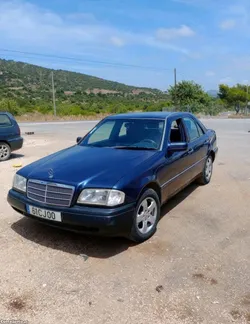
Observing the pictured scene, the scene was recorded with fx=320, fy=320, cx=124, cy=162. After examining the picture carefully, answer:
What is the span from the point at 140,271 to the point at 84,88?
79152 millimetres

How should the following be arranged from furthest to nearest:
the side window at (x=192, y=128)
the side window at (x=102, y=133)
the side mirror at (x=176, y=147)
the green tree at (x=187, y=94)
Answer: the green tree at (x=187, y=94), the side window at (x=192, y=128), the side window at (x=102, y=133), the side mirror at (x=176, y=147)


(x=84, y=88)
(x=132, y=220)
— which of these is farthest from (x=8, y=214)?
(x=84, y=88)

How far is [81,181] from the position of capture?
3535mm

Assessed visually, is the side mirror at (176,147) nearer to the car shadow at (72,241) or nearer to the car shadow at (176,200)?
the car shadow at (176,200)

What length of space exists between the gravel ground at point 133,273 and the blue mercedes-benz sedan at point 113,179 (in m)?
0.35

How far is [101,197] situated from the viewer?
3443 millimetres

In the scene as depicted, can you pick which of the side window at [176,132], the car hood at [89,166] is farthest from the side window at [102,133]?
the side window at [176,132]

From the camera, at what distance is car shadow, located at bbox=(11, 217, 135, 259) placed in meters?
3.72

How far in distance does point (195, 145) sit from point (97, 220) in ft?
9.36

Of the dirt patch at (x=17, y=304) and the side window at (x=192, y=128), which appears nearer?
the dirt patch at (x=17, y=304)

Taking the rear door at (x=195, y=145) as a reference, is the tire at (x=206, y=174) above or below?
below

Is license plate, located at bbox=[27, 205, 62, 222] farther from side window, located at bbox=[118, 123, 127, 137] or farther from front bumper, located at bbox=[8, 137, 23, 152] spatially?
front bumper, located at bbox=[8, 137, 23, 152]

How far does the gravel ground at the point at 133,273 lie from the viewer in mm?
2680

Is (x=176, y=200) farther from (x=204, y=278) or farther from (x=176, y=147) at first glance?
(x=204, y=278)
